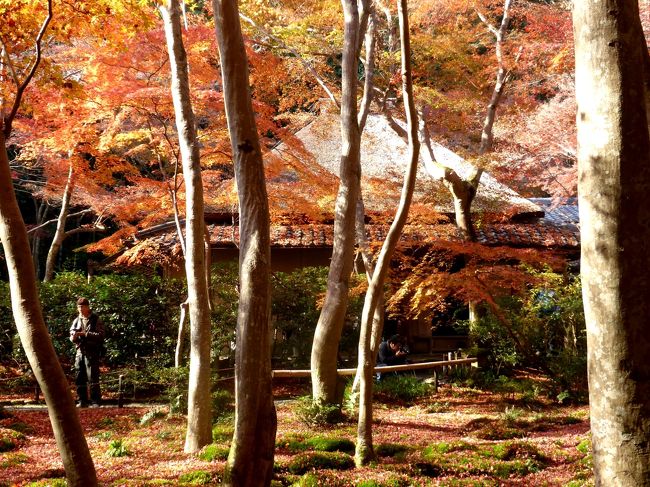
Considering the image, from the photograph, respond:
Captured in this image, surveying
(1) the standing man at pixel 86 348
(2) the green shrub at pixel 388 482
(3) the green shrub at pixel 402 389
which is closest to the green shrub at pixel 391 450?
(2) the green shrub at pixel 388 482

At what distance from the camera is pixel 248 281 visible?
5.17 metres

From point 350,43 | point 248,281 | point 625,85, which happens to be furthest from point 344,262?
point 625,85

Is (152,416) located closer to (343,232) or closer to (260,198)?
(343,232)

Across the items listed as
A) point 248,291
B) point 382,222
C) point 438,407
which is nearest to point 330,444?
point 248,291

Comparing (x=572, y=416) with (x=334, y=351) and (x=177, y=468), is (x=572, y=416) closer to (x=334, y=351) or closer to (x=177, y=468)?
(x=334, y=351)

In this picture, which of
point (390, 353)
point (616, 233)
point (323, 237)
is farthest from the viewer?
point (323, 237)

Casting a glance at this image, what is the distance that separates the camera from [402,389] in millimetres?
12039

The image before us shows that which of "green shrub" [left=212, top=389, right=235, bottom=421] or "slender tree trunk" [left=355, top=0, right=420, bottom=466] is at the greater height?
"slender tree trunk" [left=355, top=0, right=420, bottom=466]

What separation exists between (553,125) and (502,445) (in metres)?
11.3

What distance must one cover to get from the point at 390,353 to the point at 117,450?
239 inches

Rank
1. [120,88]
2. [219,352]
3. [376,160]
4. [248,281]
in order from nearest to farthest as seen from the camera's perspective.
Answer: [248,281], [120,88], [219,352], [376,160]

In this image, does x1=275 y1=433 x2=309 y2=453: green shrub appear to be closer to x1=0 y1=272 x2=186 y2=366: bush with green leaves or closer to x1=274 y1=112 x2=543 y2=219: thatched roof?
x1=0 y1=272 x2=186 y2=366: bush with green leaves

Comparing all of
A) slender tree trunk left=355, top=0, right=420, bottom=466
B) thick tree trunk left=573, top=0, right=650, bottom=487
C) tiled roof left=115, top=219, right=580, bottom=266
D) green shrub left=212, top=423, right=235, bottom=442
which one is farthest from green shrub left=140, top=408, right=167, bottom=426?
thick tree trunk left=573, top=0, right=650, bottom=487

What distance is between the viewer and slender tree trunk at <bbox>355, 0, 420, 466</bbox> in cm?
670
